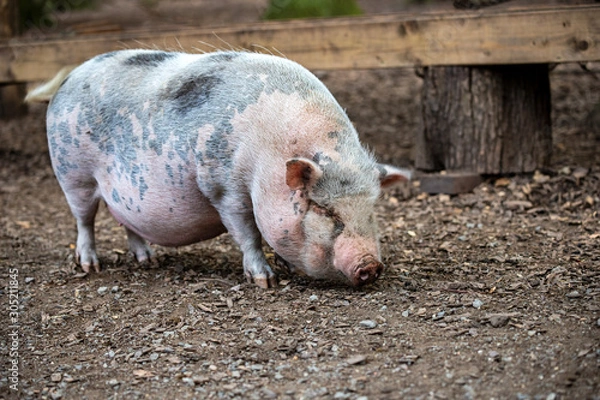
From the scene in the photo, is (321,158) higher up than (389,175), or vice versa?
(321,158)

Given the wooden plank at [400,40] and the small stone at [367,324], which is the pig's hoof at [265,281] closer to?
the small stone at [367,324]

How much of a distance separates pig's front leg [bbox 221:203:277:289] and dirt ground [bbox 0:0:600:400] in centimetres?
9

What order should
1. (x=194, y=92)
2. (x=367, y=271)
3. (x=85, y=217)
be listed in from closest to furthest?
(x=367, y=271)
(x=194, y=92)
(x=85, y=217)

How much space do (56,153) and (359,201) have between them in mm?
1822

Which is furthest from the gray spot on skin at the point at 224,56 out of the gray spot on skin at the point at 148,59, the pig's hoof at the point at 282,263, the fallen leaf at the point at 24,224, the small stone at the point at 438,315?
the fallen leaf at the point at 24,224

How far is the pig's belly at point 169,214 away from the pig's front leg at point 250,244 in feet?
0.50

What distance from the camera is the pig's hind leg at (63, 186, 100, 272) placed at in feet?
14.8

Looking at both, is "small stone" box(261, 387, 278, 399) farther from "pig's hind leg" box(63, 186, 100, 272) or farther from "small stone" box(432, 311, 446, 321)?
"pig's hind leg" box(63, 186, 100, 272)

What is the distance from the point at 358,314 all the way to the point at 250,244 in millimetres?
756

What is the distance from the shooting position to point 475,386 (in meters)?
2.87

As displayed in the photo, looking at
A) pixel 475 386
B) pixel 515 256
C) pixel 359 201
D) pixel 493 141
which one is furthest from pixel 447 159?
pixel 475 386

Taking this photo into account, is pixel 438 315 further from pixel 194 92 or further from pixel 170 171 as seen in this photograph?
pixel 194 92

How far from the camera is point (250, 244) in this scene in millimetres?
4043

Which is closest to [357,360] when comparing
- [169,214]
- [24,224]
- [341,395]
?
[341,395]
